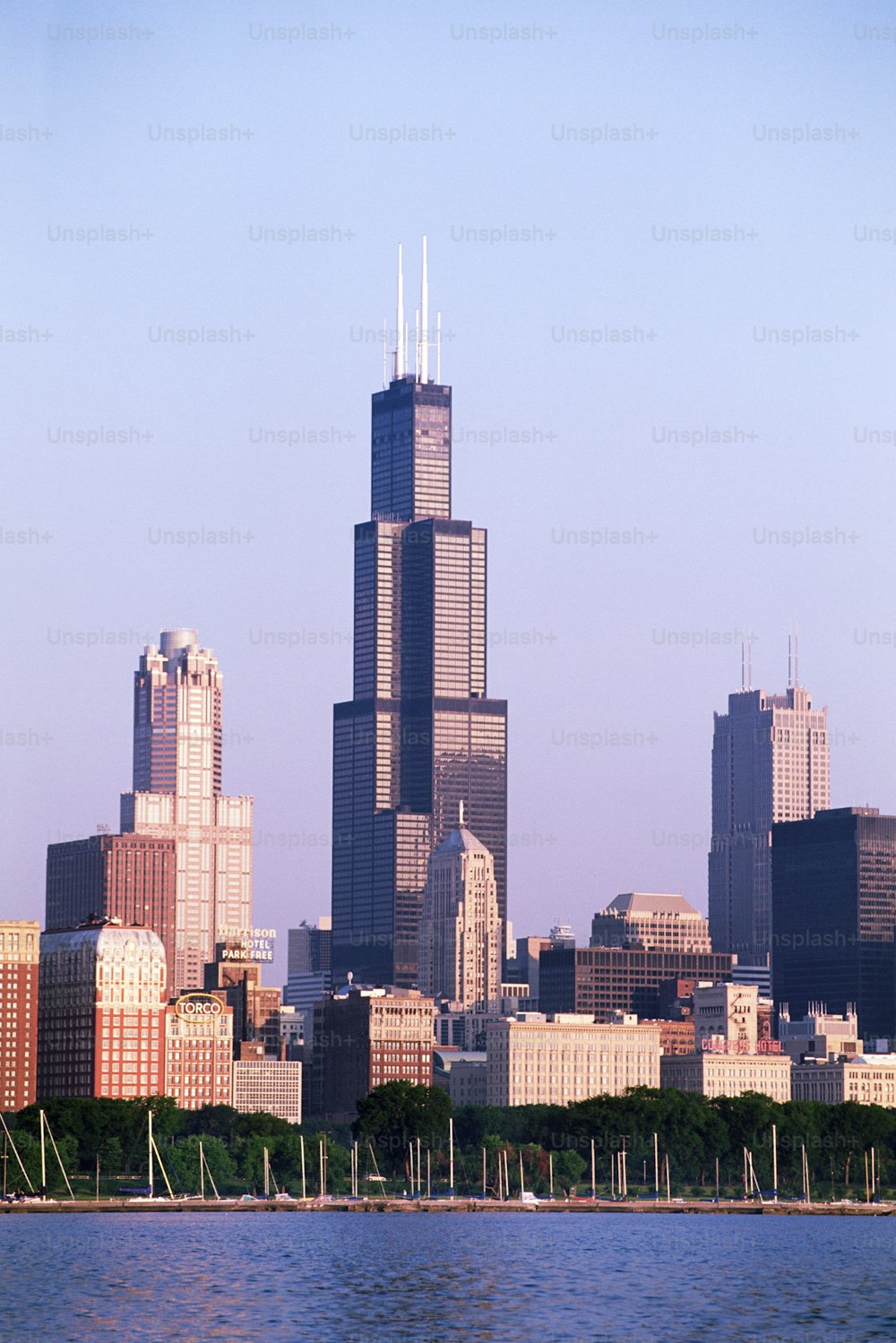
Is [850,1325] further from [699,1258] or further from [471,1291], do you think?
[699,1258]

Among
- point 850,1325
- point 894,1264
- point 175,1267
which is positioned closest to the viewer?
point 850,1325

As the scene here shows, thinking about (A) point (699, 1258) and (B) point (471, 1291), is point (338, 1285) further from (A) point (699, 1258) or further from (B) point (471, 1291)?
(A) point (699, 1258)

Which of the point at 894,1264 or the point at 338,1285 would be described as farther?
the point at 894,1264

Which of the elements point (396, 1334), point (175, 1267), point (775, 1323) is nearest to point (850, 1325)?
point (775, 1323)

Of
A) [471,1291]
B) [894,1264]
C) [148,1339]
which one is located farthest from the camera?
[894,1264]

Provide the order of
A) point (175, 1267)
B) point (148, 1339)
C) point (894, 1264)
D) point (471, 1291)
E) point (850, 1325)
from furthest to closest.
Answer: point (894, 1264) → point (175, 1267) → point (471, 1291) → point (850, 1325) → point (148, 1339)

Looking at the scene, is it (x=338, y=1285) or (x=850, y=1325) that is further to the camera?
(x=338, y=1285)

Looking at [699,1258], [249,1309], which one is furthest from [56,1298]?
[699,1258]

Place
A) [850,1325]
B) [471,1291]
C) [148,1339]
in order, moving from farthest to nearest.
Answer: [471,1291] < [850,1325] < [148,1339]
